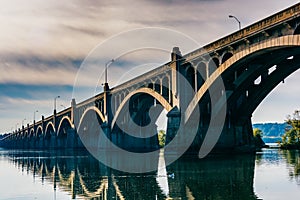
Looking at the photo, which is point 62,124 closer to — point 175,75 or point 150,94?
point 150,94

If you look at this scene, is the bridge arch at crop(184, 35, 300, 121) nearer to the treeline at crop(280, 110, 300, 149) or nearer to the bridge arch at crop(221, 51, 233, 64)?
the bridge arch at crop(221, 51, 233, 64)

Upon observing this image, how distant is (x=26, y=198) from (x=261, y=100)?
42501mm

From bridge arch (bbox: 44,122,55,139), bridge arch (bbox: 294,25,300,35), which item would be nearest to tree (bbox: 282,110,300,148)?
bridge arch (bbox: 294,25,300,35)

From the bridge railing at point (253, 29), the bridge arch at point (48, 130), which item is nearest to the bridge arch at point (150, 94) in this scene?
the bridge railing at point (253, 29)

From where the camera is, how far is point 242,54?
4438 cm

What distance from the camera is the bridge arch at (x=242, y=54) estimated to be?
1469 inches

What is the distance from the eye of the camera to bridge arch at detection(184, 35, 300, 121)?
37312 mm

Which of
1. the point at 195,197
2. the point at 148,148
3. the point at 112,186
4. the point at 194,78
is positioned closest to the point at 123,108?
the point at 148,148

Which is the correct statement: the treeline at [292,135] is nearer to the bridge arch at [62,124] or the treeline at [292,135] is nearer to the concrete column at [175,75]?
the concrete column at [175,75]

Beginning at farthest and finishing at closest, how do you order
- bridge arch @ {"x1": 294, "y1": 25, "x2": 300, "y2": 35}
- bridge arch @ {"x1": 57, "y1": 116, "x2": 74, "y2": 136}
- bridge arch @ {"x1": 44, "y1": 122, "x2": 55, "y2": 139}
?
1. bridge arch @ {"x1": 44, "y1": 122, "x2": 55, "y2": 139}
2. bridge arch @ {"x1": 57, "y1": 116, "x2": 74, "y2": 136}
3. bridge arch @ {"x1": 294, "y1": 25, "x2": 300, "y2": 35}

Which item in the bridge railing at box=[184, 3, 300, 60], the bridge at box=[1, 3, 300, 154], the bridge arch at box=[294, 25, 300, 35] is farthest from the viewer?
the bridge at box=[1, 3, 300, 154]

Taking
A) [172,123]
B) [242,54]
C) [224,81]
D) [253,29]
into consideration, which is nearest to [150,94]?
[172,123]

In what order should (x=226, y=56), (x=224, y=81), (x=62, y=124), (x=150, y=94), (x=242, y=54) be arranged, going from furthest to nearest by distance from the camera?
(x=62, y=124)
(x=150, y=94)
(x=224, y=81)
(x=226, y=56)
(x=242, y=54)

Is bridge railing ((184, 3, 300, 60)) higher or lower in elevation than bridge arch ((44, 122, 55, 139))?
higher
